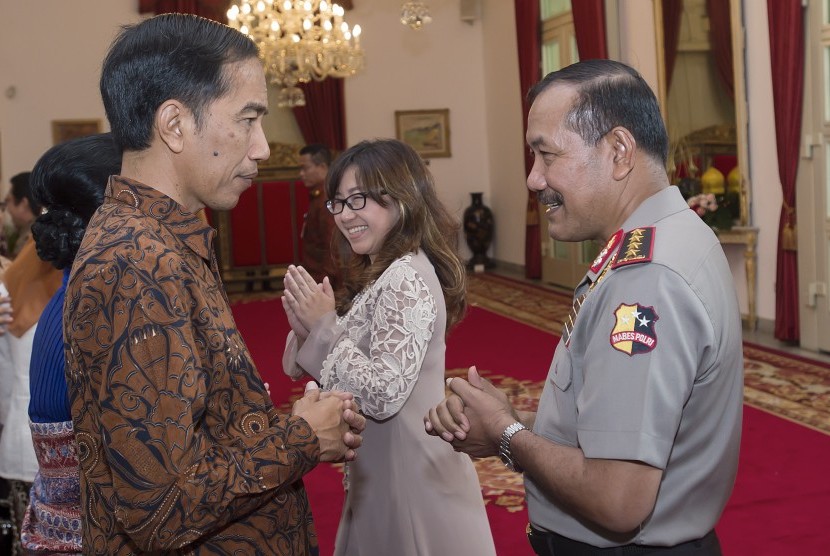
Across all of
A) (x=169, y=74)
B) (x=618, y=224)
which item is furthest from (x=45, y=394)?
(x=618, y=224)

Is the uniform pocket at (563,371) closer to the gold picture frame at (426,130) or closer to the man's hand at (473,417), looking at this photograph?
the man's hand at (473,417)

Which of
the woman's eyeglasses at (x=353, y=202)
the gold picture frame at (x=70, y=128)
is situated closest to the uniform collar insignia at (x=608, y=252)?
the woman's eyeglasses at (x=353, y=202)

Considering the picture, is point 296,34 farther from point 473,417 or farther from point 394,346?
point 473,417

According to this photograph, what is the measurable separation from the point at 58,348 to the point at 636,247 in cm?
131

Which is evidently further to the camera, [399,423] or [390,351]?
[399,423]

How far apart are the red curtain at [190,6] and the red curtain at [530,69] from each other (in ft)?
13.0

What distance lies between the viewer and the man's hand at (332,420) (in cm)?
169

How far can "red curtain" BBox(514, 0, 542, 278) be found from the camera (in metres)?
12.2

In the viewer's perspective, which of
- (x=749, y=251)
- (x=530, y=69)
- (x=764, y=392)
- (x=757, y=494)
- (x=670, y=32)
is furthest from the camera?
(x=530, y=69)

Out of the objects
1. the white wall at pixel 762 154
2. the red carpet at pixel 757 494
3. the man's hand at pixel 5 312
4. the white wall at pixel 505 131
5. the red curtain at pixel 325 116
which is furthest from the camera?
the red curtain at pixel 325 116

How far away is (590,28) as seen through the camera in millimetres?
10398

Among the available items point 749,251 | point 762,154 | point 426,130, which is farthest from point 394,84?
point 749,251

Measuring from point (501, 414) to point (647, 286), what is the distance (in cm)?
44

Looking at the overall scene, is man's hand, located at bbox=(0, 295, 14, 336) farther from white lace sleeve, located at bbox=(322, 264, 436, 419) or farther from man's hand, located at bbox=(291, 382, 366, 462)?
man's hand, located at bbox=(291, 382, 366, 462)
